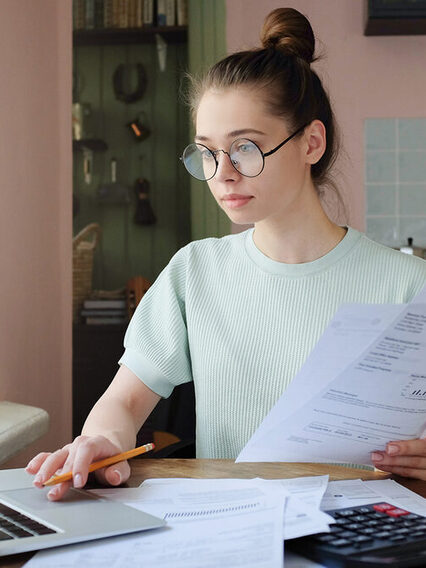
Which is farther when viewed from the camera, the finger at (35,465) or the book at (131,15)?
the book at (131,15)

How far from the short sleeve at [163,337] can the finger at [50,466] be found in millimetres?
434

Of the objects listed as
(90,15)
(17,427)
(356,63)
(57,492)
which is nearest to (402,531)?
(57,492)

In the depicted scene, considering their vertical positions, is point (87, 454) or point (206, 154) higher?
point (206, 154)

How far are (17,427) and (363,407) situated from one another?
3.86 ft

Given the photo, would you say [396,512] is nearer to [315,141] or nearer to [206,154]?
[206,154]

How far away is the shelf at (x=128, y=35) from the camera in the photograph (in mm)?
4676

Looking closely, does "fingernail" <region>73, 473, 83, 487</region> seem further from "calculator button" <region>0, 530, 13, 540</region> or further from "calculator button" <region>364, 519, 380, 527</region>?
"calculator button" <region>364, 519, 380, 527</region>

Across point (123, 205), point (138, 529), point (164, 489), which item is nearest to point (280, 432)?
point (164, 489)

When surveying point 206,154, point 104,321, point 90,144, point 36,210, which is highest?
point 90,144

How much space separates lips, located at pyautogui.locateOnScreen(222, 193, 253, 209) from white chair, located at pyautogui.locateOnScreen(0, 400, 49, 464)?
2.74 ft

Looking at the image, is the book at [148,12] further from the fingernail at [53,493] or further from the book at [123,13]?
Answer: the fingernail at [53,493]

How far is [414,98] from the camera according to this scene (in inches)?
159

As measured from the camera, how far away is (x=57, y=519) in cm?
A: 85

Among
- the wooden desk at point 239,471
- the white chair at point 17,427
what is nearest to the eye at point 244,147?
the wooden desk at point 239,471
